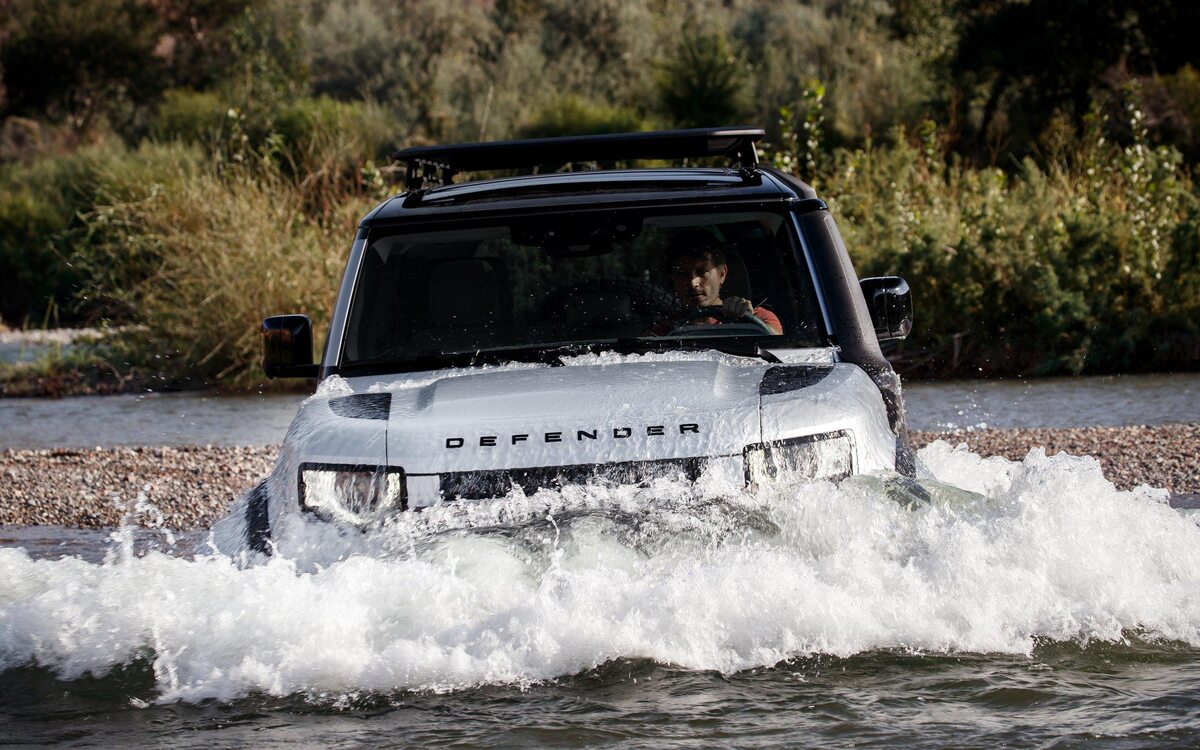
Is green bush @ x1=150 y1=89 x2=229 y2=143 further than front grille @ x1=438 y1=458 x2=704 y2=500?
Yes

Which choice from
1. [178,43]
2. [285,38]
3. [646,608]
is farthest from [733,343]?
[178,43]

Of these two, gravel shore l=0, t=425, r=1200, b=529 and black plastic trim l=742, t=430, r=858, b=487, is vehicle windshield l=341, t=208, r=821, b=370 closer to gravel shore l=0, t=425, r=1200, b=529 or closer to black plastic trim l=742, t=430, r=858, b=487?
black plastic trim l=742, t=430, r=858, b=487

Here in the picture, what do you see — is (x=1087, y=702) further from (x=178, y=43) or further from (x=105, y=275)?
(x=178, y=43)

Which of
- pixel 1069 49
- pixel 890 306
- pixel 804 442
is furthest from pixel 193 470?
pixel 1069 49

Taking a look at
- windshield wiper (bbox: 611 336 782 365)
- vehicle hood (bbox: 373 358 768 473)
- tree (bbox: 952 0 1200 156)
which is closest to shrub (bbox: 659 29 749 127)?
tree (bbox: 952 0 1200 156)

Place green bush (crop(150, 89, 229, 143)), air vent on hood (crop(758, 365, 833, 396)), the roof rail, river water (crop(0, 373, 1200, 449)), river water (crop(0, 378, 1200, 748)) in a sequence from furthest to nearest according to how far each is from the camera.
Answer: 1. green bush (crop(150, 89, 229, 143))
2. river water (crop(0, 373, 1200, 449))
3. the roof rail
4. air vent on hood (crop(758, 365, 833, 396))
5. river water (crop(0, 378, 1200, 748))

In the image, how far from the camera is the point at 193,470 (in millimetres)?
10227

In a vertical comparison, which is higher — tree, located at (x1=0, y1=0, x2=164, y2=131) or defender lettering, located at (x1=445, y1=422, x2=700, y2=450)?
tree, located at (x1=0, y1=0, x2=164, y2=131)

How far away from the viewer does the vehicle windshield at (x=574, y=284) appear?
5.17 meters

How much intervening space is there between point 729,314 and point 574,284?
50 cm

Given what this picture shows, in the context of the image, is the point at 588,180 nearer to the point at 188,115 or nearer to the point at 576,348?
the point at 576,348

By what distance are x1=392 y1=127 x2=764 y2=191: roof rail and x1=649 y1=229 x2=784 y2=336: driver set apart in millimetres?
379

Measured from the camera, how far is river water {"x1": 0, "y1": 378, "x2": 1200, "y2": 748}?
4.14 metres

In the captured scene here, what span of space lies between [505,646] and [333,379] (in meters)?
1.13
